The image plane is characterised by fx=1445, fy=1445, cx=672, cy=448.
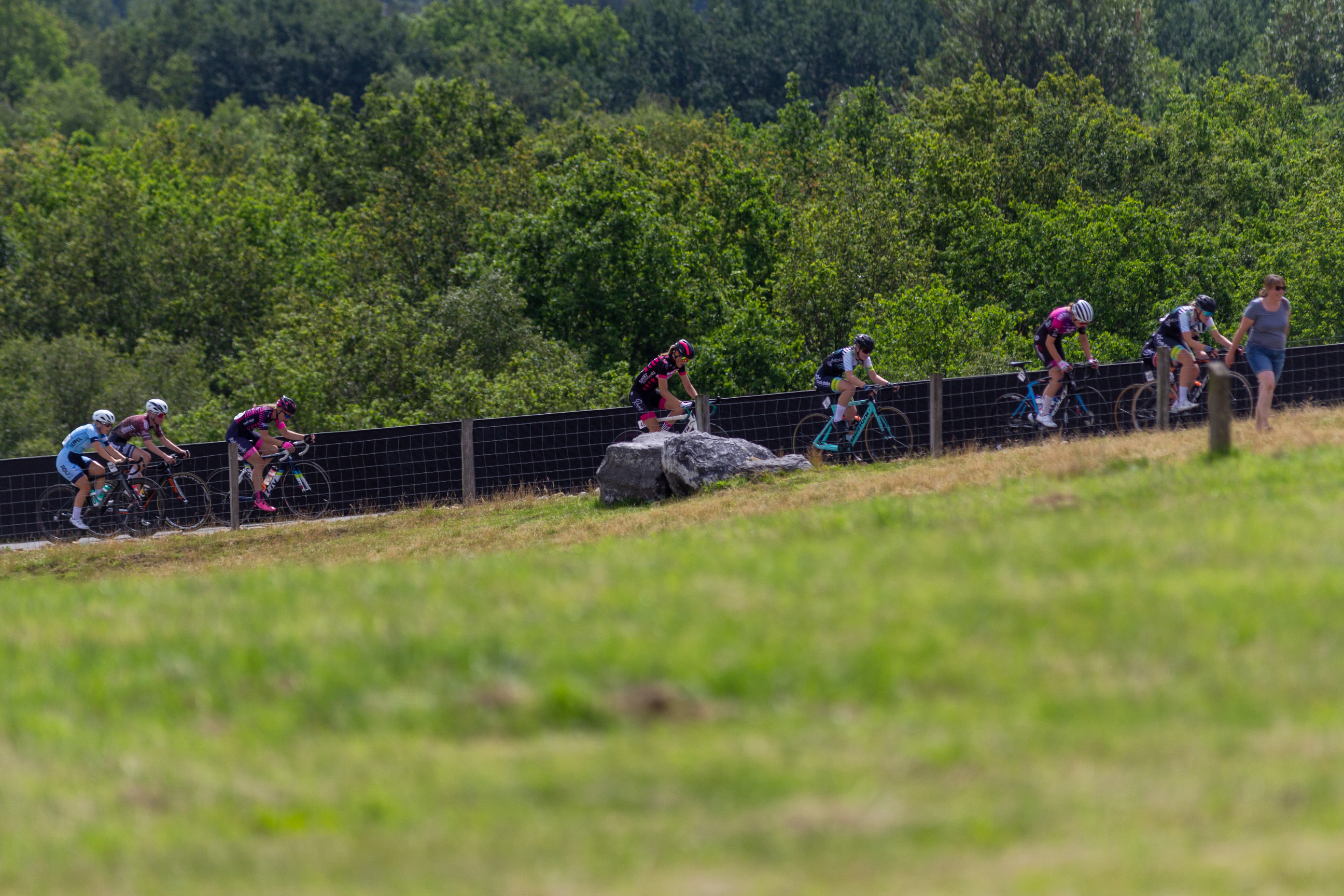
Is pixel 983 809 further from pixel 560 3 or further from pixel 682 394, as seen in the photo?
pixel 560 3

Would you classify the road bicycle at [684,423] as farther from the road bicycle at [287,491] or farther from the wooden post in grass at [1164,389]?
the wooden post in grass at [1164,389]

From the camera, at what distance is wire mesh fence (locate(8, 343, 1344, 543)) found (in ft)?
70.2

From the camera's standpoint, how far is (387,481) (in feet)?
71.5

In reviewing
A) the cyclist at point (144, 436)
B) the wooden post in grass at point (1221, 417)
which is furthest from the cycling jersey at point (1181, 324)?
the cyclist at point (144, 436)

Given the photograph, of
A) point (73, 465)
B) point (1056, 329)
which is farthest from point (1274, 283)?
point (73, 465)

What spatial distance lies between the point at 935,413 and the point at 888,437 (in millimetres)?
853

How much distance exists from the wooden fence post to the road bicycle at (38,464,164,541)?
7990 mm

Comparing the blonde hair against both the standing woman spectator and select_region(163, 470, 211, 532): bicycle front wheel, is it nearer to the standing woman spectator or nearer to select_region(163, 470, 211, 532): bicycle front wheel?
the standing woman spectator

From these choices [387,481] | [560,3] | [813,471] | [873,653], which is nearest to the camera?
[873,653]

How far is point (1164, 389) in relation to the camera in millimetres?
20062

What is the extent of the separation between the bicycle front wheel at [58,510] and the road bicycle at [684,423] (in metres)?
8.23

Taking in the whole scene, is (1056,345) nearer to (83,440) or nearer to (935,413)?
(935,413)

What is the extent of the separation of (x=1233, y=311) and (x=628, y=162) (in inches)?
802

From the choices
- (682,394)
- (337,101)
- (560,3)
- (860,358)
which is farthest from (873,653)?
(560,3)
